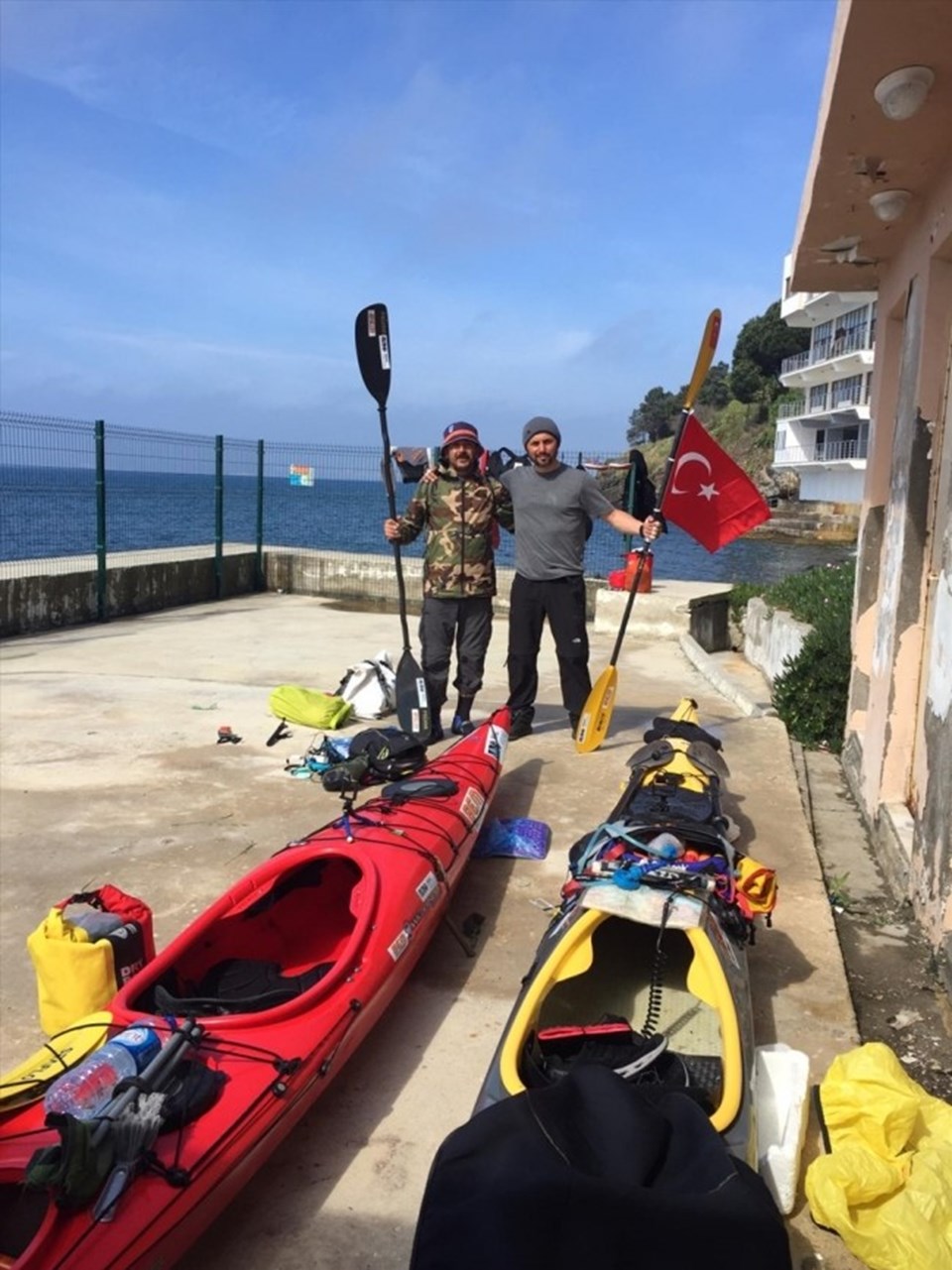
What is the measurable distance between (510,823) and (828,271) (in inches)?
157

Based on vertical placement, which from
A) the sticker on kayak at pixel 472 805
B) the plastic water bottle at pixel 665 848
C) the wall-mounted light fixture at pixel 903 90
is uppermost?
the wall-mounted light fixture at pixel 903 90

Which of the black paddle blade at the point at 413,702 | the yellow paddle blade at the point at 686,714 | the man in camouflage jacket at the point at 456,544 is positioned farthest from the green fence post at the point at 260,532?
the yellow paddle blade at the point at 686,714

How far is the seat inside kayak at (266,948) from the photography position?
9.42 feet

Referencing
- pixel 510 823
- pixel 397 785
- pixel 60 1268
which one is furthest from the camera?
pixel 510 823

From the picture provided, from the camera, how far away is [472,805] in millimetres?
4465

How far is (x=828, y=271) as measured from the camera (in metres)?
6.30

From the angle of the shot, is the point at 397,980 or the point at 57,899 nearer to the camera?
the point at 397,980

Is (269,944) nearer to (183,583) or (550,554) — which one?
(550,554)

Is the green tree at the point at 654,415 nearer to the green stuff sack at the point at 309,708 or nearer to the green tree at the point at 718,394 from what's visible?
the green tree at the point at 718,394

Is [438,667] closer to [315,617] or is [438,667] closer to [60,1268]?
[60,1268]

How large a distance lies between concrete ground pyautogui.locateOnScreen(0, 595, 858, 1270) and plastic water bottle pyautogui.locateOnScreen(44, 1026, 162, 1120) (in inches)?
19.5

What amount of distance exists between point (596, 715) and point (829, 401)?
55190 mm

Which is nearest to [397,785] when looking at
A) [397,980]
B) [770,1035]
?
[397,980]

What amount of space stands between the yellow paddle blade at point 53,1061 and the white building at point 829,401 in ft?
161
